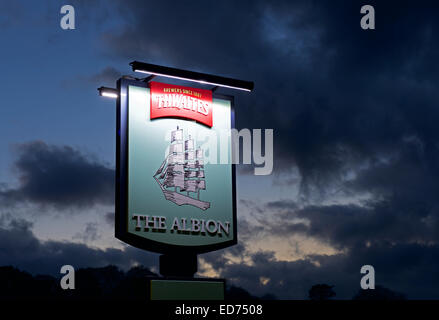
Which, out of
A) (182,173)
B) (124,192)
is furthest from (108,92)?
(182,173)

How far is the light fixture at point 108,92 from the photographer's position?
16281mm

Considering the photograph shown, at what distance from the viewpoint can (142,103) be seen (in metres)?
16.7

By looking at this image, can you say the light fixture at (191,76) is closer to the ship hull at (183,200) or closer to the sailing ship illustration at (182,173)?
the sailing ship illustration at (182,173)

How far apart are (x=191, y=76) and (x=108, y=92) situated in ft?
7.90

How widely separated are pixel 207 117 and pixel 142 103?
83.7 inches

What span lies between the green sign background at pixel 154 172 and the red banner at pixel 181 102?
17 centimetres

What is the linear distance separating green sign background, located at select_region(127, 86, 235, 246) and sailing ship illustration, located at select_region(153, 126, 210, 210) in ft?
0.42

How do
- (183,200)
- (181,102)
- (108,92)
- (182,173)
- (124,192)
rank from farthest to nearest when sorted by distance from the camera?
(181,102) < (182,173) < (183,200) < (108,92) < (124,192)

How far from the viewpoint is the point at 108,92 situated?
16.4 m

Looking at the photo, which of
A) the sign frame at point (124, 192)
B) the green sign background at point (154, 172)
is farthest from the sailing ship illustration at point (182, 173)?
the sign frame at point (124, 192)

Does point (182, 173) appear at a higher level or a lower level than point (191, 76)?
lower

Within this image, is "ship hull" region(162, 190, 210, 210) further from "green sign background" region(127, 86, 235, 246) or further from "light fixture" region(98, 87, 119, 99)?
"light fixture" region(98, 87, 119, 99)

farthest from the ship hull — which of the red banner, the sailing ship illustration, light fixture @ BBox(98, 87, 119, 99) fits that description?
light fixture @ BBox(98, 87, 119, 99)

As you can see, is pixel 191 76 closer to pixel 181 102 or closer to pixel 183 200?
pixel 181 102
